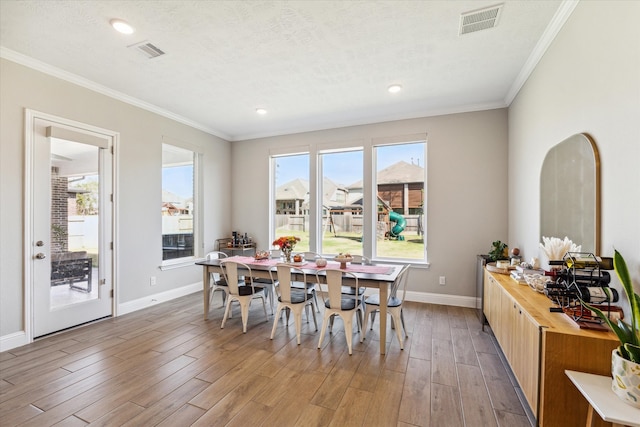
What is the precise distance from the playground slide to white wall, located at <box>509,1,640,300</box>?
6.80ft

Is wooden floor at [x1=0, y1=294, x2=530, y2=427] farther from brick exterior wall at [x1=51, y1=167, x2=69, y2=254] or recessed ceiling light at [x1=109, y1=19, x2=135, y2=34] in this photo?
recessed ceiling light at [x1=109, y1=19, x2=135, y2=34]

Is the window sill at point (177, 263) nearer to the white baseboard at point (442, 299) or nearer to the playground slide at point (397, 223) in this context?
the playground slide at point (397, 223)

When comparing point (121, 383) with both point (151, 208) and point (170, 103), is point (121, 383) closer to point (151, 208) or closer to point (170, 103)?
point (151, 208)

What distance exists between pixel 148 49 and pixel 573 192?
407 centimetres

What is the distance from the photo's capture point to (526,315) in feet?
6.11

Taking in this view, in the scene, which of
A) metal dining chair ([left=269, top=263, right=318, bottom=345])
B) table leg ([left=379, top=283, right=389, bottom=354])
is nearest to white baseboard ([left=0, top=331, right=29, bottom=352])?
metal dining chair ([left=269, top=263, right=318, bottom=345])

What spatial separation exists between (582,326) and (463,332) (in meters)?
1.97

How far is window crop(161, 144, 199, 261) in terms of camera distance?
475cm

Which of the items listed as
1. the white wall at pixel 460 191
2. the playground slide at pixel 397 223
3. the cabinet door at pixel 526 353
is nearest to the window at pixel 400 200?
the playground slide at pixel 397 223

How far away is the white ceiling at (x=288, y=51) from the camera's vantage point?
7.55ft

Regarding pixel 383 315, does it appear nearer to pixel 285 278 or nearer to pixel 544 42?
pixel 285 278

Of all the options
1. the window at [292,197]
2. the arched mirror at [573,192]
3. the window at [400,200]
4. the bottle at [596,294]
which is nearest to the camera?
the bottle at [596,294]

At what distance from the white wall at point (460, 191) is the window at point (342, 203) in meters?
0.76

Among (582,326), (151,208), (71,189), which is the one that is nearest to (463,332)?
(582,326)
